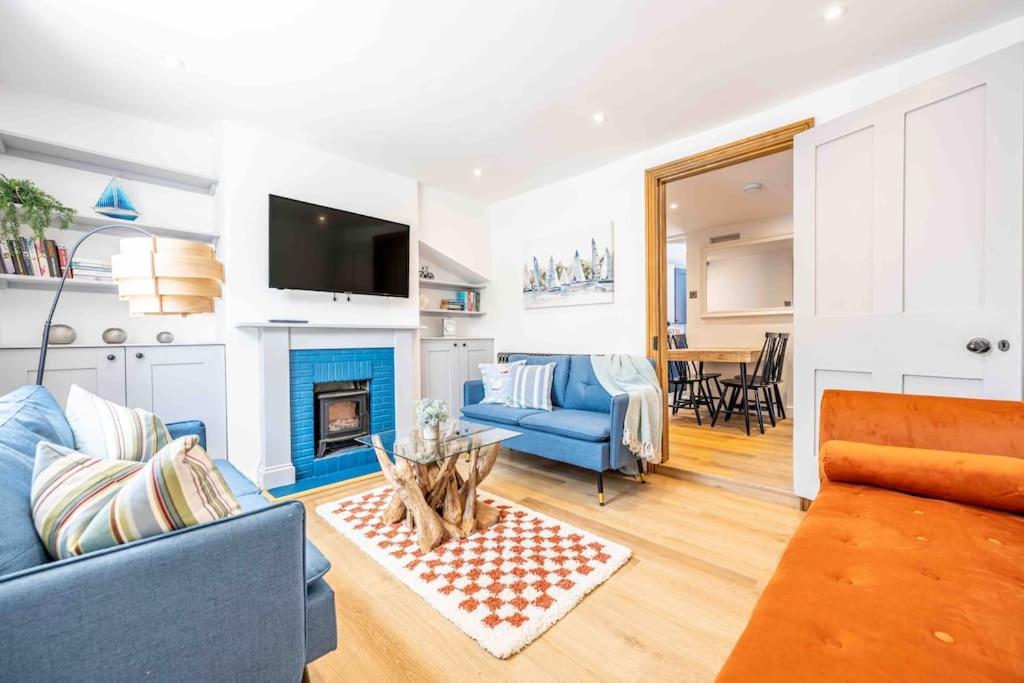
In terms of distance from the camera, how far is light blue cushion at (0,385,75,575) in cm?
72

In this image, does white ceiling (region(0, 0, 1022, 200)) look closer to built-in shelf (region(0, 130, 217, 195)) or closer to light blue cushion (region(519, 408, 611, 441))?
built-in shelf (region(0, 130, 217, 195))

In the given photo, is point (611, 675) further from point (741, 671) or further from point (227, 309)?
point (227, 309)

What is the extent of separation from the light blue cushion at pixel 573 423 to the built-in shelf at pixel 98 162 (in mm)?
2879

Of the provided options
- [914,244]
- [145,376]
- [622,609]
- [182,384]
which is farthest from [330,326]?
[914,244]

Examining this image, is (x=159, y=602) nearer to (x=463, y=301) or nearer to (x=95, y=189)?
(x=95, y=189)

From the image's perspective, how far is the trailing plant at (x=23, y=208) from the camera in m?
2.30

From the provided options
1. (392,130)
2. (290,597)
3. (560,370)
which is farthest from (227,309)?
(290,597)

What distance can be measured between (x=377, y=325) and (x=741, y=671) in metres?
3.26

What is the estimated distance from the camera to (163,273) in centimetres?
132

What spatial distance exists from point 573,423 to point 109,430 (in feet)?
7.48

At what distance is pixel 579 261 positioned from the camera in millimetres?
3838

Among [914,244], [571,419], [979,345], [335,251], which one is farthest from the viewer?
[335,251]

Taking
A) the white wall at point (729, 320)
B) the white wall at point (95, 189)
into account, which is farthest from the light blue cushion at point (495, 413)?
the white wall at point (729, 320)

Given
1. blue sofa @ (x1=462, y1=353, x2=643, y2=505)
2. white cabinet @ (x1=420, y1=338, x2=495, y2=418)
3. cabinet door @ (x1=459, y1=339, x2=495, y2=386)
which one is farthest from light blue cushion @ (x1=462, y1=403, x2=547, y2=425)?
cabinet door @ (x1=459, y1=339, x2=495, y2=386)
